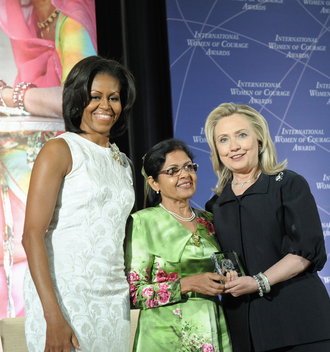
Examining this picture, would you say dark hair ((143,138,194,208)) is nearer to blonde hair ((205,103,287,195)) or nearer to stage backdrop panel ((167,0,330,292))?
blonde hair ((205,103,287,195))

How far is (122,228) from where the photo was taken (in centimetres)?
202

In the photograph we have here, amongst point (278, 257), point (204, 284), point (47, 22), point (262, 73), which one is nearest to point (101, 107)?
point (204, 284)

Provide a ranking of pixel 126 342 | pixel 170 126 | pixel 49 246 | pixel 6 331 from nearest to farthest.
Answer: pixel 49 246 → pixel 126 342 → pixel 6 331 → pixel 170 126

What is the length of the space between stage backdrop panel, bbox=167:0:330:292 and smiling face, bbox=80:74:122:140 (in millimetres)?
2270

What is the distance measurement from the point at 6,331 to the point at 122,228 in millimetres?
867

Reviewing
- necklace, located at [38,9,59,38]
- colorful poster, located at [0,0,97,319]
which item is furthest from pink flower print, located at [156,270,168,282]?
necklace, located at [38,9,59,38]

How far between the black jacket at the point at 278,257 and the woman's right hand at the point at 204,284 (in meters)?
0.20

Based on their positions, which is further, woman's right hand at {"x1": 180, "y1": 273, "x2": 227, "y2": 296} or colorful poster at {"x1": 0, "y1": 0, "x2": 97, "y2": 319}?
colorful poster at {"x1": 0, "y1": 0, "x2": 97, "y2": 319}

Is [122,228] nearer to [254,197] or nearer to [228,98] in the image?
[254,197]

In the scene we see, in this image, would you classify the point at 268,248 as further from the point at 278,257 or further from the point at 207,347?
the point at 207,347

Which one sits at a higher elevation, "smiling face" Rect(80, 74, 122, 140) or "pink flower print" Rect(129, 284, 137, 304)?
"smiling face" Rect(80, 74, 122, 140)

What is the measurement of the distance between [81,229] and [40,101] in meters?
2.39

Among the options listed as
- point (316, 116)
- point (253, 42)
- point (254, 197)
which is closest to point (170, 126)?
point (253, 42)

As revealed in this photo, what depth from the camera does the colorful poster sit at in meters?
3.76
